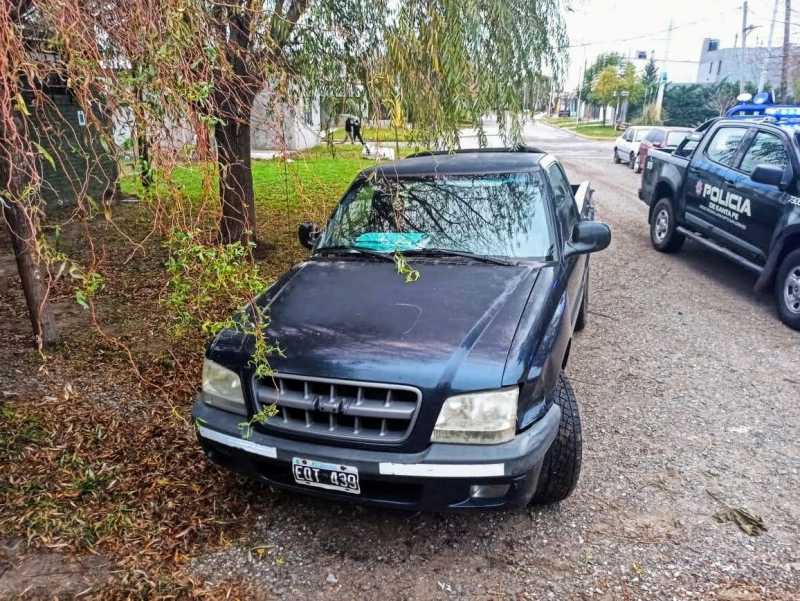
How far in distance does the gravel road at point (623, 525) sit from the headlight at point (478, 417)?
2.19 feet

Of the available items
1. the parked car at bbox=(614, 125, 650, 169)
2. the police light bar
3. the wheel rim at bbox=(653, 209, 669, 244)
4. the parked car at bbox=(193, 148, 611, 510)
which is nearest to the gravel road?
the parked car at bbox=(193, 148, 611, 510)

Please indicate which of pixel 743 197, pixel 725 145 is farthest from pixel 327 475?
pixel 725 145

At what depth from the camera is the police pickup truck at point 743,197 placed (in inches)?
209

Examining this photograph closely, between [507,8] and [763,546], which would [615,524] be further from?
[507,8]

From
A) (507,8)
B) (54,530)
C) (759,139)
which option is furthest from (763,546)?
(759,139)

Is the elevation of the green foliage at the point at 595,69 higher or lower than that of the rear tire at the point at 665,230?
higher

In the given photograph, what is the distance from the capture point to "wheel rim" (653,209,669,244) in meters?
7.81

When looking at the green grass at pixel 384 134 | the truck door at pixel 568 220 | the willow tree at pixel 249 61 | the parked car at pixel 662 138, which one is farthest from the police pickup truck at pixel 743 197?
the parked car at pixel 662 138

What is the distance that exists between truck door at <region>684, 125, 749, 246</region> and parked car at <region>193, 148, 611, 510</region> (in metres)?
3.82

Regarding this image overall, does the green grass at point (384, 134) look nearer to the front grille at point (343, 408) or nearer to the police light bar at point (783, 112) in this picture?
the front grille at point (343, 408)

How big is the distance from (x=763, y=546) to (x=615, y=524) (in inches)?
25.1

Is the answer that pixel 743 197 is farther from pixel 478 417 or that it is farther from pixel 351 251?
pixel 478 417

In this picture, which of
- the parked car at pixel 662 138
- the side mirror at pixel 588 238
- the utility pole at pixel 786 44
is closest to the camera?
the side mirror at pixel 588 238

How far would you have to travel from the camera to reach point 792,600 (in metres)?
2.33
